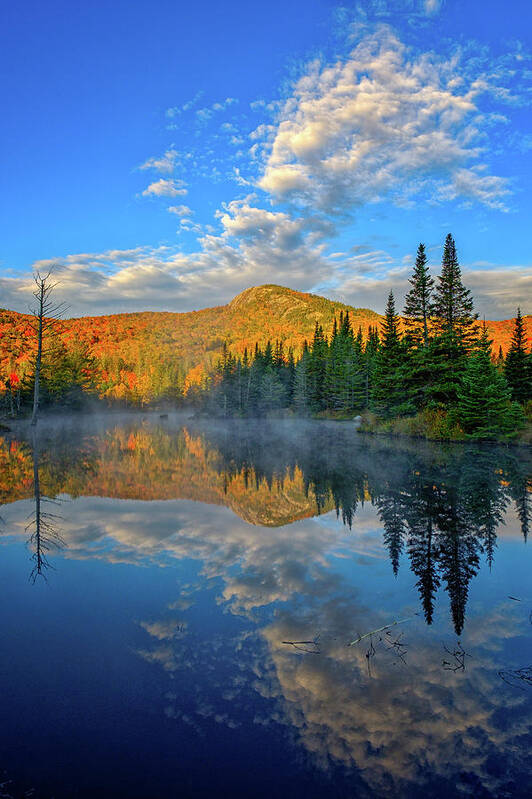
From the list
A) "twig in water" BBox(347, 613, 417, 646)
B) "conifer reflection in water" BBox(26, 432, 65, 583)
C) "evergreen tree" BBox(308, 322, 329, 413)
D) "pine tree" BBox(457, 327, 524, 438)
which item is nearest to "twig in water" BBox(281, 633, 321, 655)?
"twig in water" BBox(347, 613, 417, 646)

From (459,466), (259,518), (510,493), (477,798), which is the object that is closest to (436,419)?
(459,466)

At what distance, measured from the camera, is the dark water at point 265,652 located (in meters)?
3.05

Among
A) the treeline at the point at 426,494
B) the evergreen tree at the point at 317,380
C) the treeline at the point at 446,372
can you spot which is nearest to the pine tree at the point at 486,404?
the treeline at the point at 446,372

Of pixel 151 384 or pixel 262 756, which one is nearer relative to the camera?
pixel 262 756

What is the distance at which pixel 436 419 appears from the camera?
32875 mm

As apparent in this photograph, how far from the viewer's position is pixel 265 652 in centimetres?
451

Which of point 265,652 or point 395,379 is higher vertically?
point 395,379

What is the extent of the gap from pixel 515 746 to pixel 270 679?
2166mm

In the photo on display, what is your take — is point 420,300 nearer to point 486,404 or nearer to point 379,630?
point 486,404

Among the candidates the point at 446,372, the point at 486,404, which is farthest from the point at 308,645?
the point at 446,372

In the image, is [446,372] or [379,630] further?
[446,372]

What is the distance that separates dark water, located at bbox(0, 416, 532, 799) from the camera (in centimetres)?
305

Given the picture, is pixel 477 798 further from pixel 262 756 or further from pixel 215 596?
pixel 215 596

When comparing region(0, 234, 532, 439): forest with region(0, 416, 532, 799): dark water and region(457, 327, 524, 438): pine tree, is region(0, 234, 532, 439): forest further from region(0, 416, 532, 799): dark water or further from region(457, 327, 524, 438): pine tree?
region(0, 416, 532, 799): dark water
